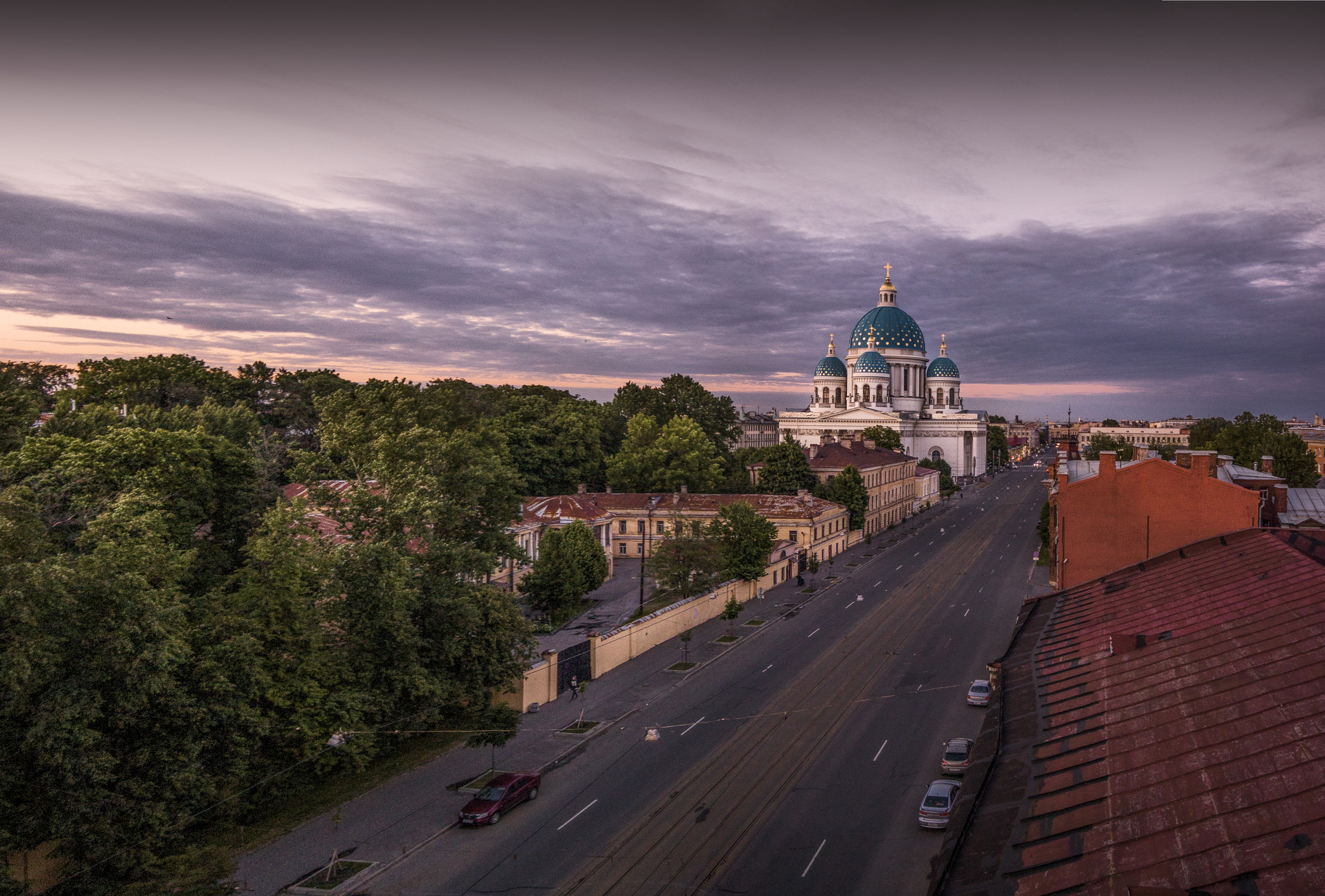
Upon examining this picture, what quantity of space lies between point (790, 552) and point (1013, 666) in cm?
4055

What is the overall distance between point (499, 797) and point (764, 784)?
7964 mm

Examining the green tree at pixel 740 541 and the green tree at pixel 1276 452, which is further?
the green tree at pixel 1276 452

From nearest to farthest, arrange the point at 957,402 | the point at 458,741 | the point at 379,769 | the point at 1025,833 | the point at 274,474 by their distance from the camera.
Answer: the point at 1025,833
the point at 379,769
the point at 458,741
the point at 274,474
the point at 957,402

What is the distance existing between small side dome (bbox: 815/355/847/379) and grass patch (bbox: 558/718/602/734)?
128738mm

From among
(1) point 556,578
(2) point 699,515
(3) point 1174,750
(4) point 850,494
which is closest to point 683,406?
(4) point 850,494

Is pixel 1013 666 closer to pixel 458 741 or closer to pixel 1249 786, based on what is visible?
pixel 1249 786

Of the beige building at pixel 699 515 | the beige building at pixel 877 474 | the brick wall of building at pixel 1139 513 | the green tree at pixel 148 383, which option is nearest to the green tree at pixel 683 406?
the beige building at pixel 877 474

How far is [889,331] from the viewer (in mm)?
154875

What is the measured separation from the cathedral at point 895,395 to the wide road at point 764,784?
331ft

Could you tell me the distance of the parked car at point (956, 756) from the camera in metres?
25.3

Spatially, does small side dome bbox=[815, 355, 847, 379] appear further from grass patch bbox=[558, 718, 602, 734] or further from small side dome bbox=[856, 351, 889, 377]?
grass patch bbox=[558, 718, 602, 734]

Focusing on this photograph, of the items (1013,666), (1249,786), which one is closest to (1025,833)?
(1249,786)

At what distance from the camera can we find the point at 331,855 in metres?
21.2

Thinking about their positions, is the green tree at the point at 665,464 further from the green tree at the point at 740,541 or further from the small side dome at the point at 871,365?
the small side dome at the point at 871,365
